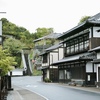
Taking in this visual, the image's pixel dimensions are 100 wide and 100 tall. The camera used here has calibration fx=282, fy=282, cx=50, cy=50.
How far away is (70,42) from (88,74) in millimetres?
12604

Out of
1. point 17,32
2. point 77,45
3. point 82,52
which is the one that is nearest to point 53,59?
point 77,45

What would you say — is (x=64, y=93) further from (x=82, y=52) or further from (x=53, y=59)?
(x=53, y=59)

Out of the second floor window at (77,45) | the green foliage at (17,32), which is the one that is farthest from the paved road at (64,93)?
the green foliage at (17,32)

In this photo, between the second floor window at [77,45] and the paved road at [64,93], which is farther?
the second floor window at [77,45]

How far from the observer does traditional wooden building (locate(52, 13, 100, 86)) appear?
37312 mm

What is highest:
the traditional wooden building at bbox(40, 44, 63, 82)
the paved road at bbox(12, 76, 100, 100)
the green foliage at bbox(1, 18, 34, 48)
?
the green foliage at bbox(1, 18, 34, 48)

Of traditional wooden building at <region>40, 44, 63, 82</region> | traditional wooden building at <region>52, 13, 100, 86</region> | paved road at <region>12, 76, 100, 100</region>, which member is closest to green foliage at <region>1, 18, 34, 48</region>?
traditional wooden building at <region>40, 44, 63, 82</region>

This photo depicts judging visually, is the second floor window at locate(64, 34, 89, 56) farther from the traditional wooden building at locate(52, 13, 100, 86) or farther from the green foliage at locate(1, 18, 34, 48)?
the green foliage at locate(1, 18, 34, 48)

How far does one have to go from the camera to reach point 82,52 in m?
42.6

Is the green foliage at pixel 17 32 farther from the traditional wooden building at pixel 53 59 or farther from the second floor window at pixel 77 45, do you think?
the second floor window at pixel 77 45

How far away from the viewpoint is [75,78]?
138ft

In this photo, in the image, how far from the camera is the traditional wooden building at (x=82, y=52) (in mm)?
37312

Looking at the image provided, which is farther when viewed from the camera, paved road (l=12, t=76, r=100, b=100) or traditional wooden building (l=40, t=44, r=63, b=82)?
traditional wooden building (l=40, t=44, r=63, b=82)

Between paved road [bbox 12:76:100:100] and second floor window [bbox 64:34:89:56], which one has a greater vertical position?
second floor window [bbox 64:34:89:56]
